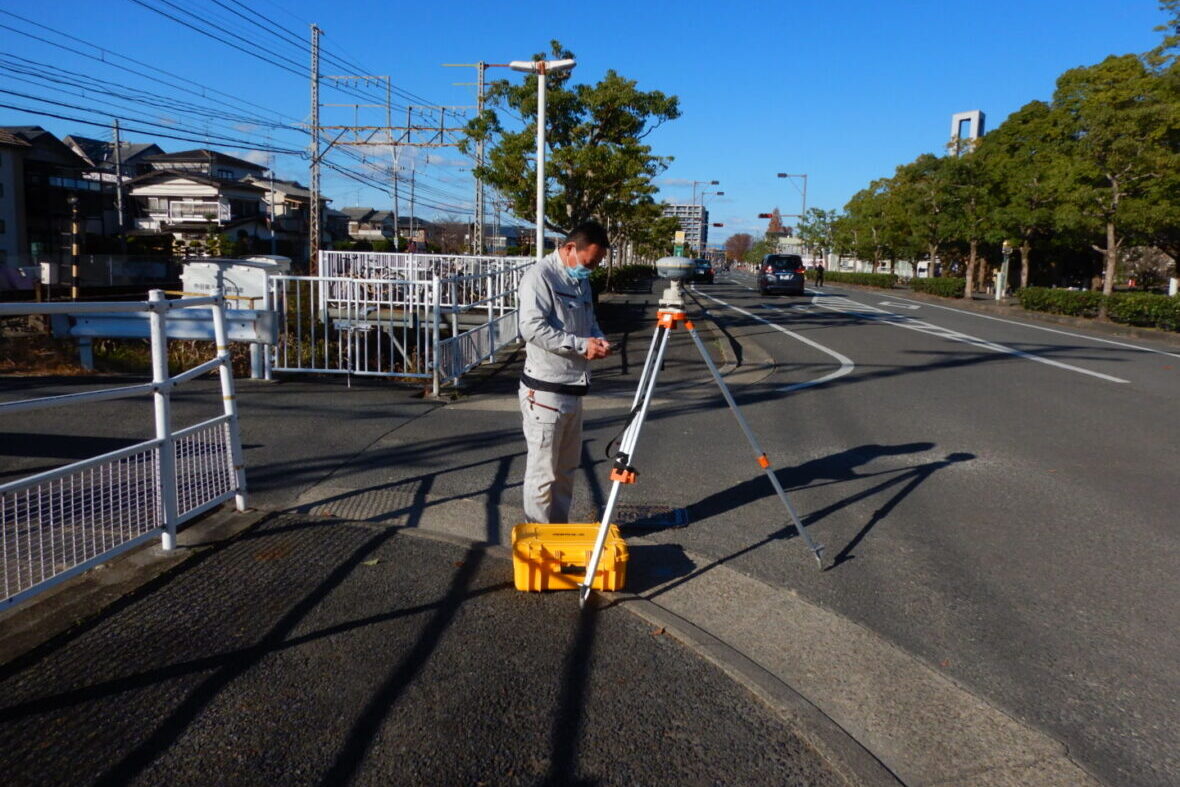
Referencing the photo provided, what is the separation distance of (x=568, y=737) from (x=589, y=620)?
3.23ft

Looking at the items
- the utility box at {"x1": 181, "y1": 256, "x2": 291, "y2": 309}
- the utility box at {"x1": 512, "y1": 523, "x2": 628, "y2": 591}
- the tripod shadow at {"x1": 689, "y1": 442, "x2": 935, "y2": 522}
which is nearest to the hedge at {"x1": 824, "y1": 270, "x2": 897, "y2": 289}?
the utility box at {"x1": 181, "y1": 256, "x2": 291, "y2": 309}

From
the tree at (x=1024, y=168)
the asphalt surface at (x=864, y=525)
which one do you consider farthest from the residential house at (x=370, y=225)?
the asphalt surface at (x=864, y=525)

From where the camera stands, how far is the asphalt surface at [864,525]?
10.6ft

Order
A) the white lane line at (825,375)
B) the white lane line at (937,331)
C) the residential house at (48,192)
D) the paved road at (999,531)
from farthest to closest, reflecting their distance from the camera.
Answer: the residential house at (48,192) < the white lane line at (937,331) < the white lane line at (825,375) < the paved road at (999,531)

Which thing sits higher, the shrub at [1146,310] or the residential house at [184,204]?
the residential house at [184,204]

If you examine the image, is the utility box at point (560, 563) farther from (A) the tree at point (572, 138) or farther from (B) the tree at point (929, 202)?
(B) the tree at point (929, 202)

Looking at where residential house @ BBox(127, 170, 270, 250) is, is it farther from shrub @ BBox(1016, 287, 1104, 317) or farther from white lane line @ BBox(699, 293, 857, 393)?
shrub @ BBox(1016, 287, 1104, 317)

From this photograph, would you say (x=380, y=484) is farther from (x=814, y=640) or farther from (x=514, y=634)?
(x=814, y=640)

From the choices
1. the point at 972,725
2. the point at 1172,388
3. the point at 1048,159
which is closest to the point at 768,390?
the point at 1172,388

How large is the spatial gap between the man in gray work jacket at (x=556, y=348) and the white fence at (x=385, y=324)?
16.1ft

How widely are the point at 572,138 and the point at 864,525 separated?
16.8 m

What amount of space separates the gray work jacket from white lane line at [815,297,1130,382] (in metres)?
10.9

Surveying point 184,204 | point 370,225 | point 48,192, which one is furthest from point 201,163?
point 370,225

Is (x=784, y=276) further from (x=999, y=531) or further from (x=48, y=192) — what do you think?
(x=48, y=192)
